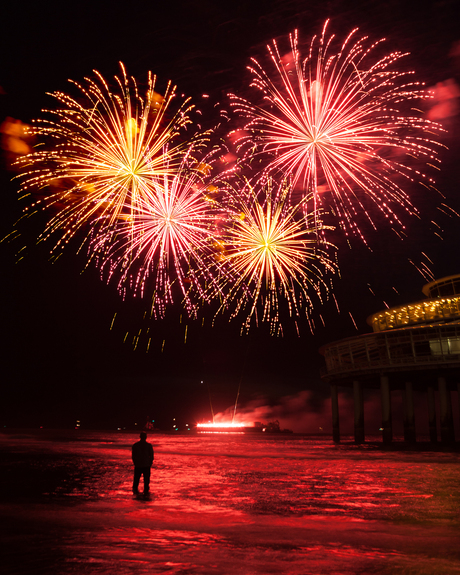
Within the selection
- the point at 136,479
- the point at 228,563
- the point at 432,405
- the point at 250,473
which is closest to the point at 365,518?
the point at 228,563

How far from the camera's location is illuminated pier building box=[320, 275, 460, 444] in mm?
50125

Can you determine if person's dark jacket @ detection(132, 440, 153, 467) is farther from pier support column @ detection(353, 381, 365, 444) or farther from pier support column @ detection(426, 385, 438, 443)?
pier support column @ detection(426, 385, 438, 443)

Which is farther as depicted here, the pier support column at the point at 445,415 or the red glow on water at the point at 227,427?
the red glow on water at the point at 227,427

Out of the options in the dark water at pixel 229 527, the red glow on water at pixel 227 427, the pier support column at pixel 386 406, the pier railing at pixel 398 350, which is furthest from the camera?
the red glow on water at pixel 227 427

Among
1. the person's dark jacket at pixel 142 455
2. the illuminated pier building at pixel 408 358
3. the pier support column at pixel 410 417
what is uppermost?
the illuminated pier building at pixel 408 358

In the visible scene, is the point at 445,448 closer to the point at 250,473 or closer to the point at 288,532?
the point at 250,473

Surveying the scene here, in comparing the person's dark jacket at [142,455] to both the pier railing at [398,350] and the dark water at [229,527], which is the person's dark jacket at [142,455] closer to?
the dark water at [229,527]

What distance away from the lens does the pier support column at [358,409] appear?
56334mm

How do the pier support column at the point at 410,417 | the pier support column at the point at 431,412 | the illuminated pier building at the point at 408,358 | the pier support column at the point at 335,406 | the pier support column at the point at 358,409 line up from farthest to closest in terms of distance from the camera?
the pier support column at the point at 431,412
the pier support column at the point at 335,406
the pier support column at the point at 410,417
the pier support column at the point at 358,409
the illuminated pier building at the point at 408,358

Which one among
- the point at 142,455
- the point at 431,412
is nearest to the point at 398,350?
the point at 431,412

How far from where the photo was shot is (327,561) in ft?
25.6

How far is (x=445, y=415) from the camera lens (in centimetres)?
5131

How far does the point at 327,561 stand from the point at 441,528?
389 cm

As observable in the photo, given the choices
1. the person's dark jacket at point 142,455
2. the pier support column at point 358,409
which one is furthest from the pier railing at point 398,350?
the person's dark jacket at point 142,455
